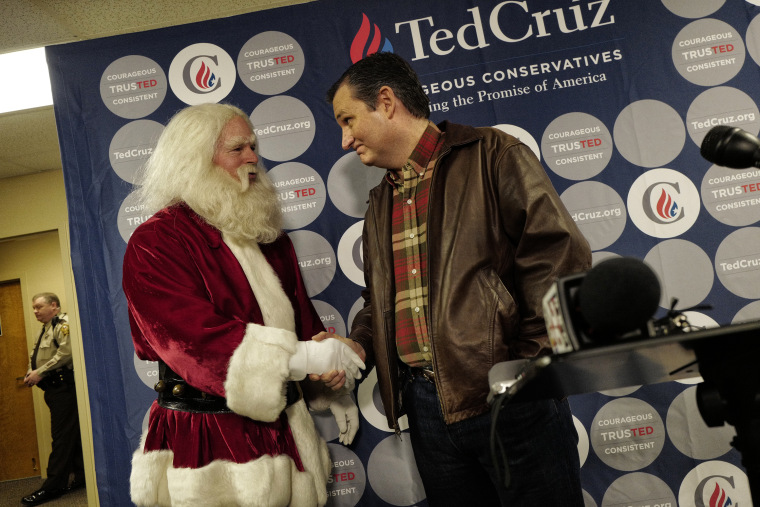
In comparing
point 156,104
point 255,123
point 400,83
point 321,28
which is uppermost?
point 321,28

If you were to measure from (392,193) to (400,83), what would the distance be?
38 centimetres

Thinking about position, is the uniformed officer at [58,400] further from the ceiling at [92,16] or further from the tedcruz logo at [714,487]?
the tedcruz logo at [714,487]

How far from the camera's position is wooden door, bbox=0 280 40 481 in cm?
819

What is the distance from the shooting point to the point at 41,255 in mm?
8539

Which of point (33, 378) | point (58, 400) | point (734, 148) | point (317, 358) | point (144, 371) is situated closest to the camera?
point (734, 148)

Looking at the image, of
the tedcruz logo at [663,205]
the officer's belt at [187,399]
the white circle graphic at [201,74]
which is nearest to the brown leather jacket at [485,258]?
the officer's belt at [187,399]

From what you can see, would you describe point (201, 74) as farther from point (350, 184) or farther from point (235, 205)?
point (235, 205)

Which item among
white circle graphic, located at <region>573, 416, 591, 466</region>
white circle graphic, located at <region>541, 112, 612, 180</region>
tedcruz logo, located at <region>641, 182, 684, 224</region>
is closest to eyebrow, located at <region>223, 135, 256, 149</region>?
white circle graphic, located at <region>541, 112, 612, 180</region>

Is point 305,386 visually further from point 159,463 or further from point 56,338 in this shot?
point 56,338

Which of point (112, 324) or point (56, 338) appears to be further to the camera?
point (56, 338)

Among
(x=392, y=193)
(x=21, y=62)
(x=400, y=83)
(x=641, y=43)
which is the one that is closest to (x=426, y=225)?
(x=392, y=193)

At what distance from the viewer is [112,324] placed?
9.45 feet

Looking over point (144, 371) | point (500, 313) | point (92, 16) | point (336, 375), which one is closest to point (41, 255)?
point (92, 16)

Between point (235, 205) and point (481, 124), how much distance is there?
1253mm
